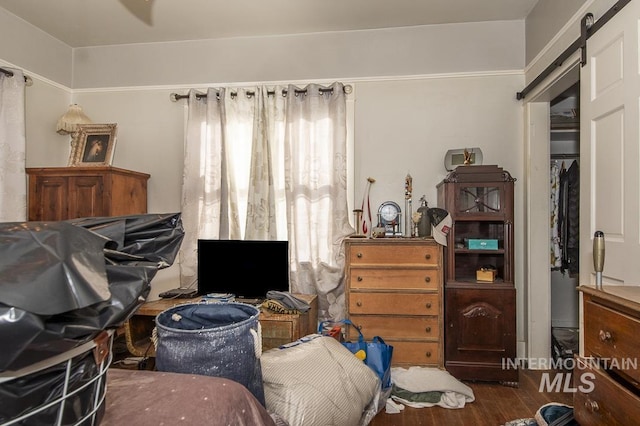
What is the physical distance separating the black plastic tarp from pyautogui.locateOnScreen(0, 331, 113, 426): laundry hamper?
3 cm

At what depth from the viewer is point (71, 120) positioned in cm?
332

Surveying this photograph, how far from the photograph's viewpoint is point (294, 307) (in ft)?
8.62

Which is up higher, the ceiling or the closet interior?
the ceiling

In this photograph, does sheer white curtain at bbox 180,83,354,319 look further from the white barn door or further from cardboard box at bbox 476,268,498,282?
the white barn door

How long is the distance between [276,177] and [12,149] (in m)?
2.08

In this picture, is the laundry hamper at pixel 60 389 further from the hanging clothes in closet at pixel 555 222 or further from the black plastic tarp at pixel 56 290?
the hanging clothes in closet at pixel 555 222

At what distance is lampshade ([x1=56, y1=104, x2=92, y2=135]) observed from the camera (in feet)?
10.9

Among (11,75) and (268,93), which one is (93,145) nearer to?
(11,75)

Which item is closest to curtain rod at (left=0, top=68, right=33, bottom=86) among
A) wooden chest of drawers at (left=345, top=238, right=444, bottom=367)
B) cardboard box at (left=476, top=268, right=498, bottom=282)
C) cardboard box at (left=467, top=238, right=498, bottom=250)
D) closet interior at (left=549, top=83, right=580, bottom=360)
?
wooden chest of drawers at (left=345, top=238, right=444, bottom=367)

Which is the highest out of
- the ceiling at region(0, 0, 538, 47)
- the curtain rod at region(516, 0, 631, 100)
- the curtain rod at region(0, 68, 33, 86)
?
the ceiling at region(0, 0, 538, 47)

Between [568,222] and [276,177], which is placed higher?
[276,177]

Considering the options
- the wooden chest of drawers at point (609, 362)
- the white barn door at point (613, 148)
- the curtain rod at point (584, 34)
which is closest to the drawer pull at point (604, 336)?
the wooden chest of drawers at point (609, 362)

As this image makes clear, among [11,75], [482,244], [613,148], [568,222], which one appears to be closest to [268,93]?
[11,75]

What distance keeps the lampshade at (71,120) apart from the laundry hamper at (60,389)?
348cm
